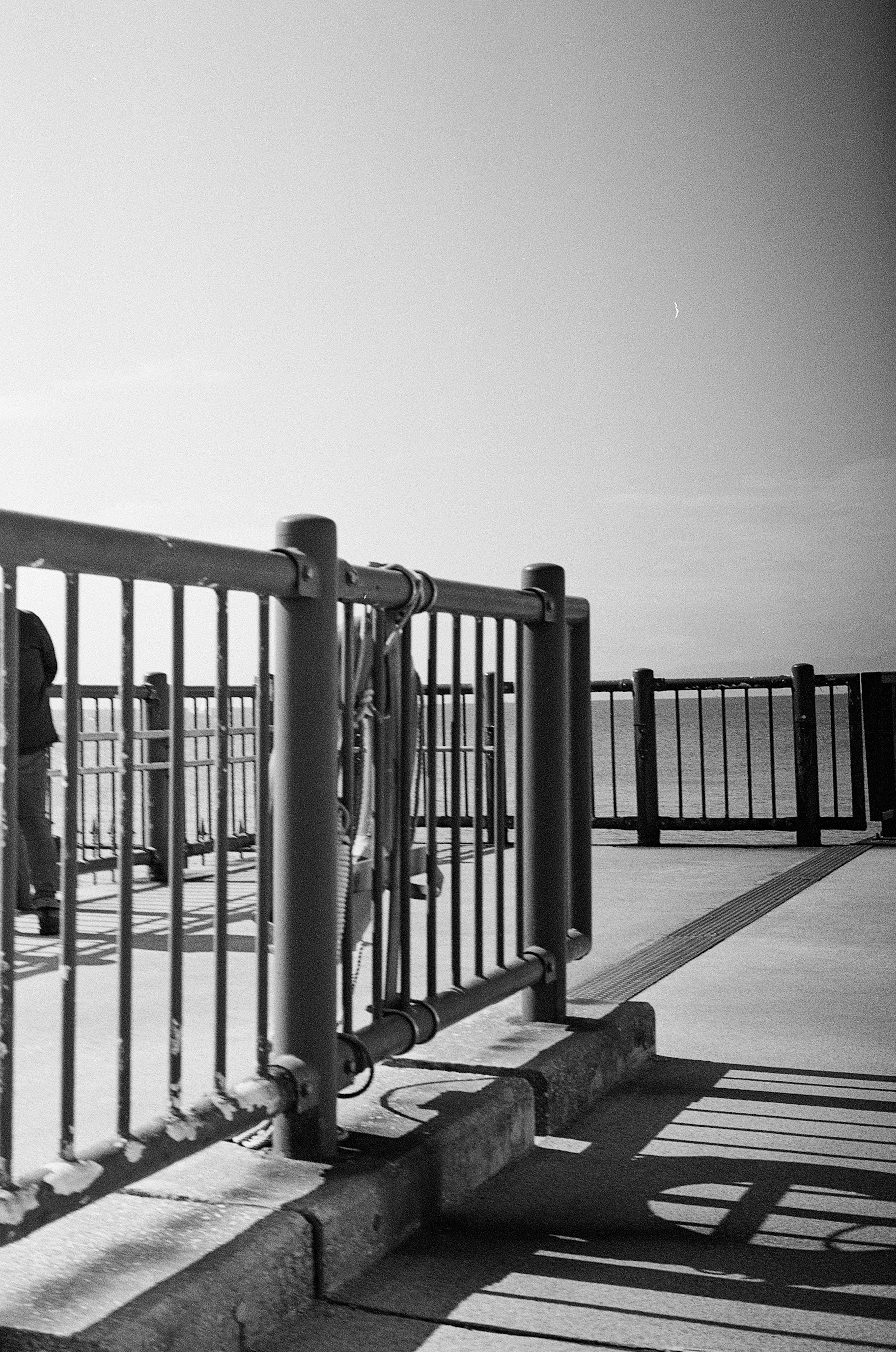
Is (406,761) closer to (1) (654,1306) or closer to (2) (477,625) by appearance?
(2) (477,625)

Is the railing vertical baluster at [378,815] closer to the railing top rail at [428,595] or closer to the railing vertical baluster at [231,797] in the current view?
the railing top rail at [428,595]

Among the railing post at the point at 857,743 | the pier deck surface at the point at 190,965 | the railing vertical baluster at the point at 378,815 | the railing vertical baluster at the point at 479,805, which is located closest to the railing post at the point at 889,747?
the railing post at the point at 857,743

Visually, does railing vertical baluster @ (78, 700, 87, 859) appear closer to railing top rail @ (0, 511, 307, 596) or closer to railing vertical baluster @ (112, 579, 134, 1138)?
railing vertical baluster @ (112, 579, 134, 1138)

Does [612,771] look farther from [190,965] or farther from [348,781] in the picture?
[348,781]

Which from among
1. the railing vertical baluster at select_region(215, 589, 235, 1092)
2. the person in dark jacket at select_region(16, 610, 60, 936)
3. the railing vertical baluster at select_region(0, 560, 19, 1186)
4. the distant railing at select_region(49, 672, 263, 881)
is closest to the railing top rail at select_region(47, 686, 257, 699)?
the distant railing at select_region(49, 672, 263, 881)

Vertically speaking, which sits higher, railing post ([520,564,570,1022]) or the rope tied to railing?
the rope tied to railing

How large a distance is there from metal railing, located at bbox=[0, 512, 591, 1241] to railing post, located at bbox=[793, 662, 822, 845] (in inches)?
272

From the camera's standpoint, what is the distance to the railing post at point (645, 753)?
10750 millimetres

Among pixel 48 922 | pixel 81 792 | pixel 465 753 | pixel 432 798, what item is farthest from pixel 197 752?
pixel 432 798

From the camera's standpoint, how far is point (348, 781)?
2699 millimetres

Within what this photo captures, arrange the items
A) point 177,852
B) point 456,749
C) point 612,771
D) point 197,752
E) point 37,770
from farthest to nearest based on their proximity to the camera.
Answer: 1. point 612,771
2. point 197,752
3. point 37,770
4. point 456,749
5. point 177,852

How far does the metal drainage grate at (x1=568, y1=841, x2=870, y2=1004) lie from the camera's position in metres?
4.85

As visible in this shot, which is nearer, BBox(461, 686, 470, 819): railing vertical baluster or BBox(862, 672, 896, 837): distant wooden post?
BBox(461, 686, 470, 819): railing vertical baluster

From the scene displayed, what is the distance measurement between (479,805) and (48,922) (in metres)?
3.88
